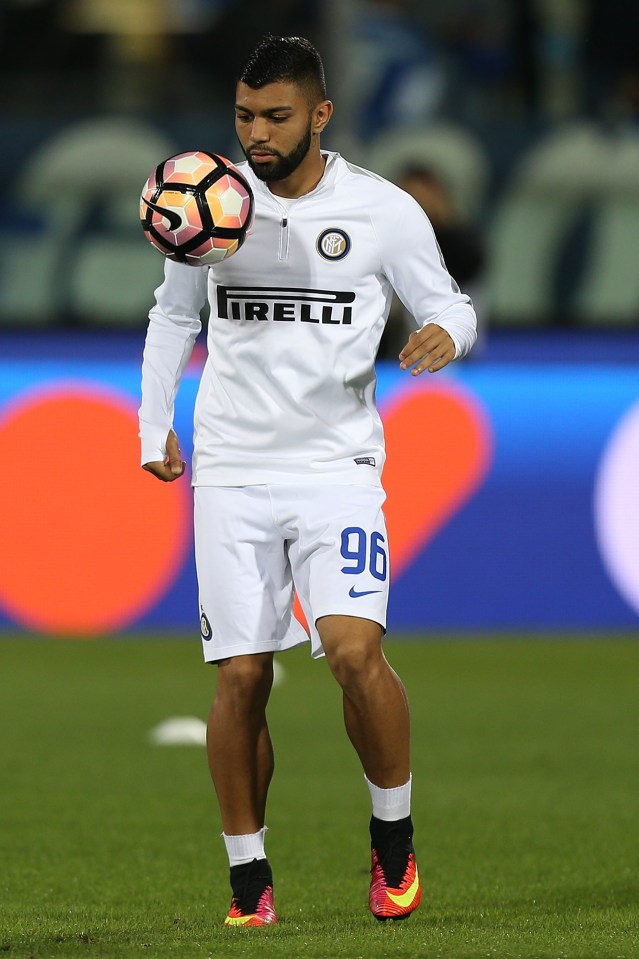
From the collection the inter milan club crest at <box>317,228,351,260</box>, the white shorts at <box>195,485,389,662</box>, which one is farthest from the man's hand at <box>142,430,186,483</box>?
the inter milan club crest at <box>317,228,351,260</box>

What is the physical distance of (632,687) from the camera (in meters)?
9.01

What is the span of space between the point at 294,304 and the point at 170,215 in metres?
0.35

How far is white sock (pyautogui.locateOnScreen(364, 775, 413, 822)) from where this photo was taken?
444 centimetres

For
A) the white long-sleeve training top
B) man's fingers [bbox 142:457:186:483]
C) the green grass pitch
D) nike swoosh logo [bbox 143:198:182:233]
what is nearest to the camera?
the green grass pitch

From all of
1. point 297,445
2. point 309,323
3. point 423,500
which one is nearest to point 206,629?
point 297,445

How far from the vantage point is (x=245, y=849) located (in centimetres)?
442

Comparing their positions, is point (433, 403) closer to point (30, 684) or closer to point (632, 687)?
point (632, 687)

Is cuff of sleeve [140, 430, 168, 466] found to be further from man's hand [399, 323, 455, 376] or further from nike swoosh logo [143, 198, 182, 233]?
man's hand [399, 323, 455, 376]

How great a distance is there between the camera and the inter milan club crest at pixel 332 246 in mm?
4422

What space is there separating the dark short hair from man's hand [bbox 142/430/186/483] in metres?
0.84

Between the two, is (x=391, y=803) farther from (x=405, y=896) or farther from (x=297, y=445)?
(x=297, y=445)

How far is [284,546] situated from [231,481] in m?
0.20

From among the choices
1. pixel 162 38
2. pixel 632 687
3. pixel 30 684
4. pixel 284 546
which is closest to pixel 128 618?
pixel 30 684

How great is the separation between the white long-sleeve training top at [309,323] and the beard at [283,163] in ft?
0.26
